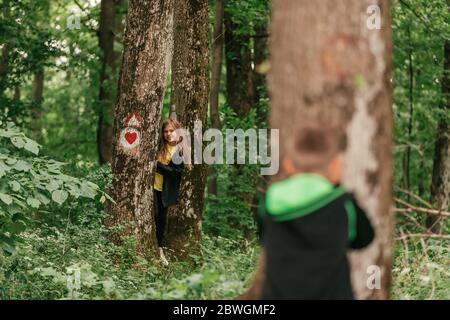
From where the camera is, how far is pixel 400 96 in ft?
80.7

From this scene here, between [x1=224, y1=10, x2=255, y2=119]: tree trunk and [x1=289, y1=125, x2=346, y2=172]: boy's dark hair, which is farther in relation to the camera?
[x1=224, y1=10, x2=255, y2=119]: tree trunk

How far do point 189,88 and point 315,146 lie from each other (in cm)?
706

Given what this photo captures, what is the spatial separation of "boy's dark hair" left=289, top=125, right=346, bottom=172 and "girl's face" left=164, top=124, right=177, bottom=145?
6.57 metres

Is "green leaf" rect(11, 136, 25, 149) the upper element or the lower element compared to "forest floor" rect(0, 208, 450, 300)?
upper

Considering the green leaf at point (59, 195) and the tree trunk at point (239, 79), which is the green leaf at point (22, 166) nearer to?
the green leaf at point (59, 195)

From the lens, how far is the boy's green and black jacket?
4668mm

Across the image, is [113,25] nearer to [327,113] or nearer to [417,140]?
[417,140]

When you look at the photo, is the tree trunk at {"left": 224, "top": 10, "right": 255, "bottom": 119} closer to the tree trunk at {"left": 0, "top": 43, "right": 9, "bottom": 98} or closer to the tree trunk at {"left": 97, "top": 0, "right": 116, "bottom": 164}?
the tree trunk at {"left": 97, "top": 0, "right": 116, "bottom": 164}

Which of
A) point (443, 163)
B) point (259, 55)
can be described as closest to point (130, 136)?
point (259, 55)

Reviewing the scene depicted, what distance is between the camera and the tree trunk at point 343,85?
196 inches

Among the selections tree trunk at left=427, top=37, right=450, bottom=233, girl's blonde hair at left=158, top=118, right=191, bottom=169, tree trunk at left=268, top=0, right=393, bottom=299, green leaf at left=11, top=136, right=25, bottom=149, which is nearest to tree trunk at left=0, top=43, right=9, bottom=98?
girl's blonde hair at left=158, top=118, right=191, bottom=169

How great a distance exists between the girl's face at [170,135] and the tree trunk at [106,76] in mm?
10571
